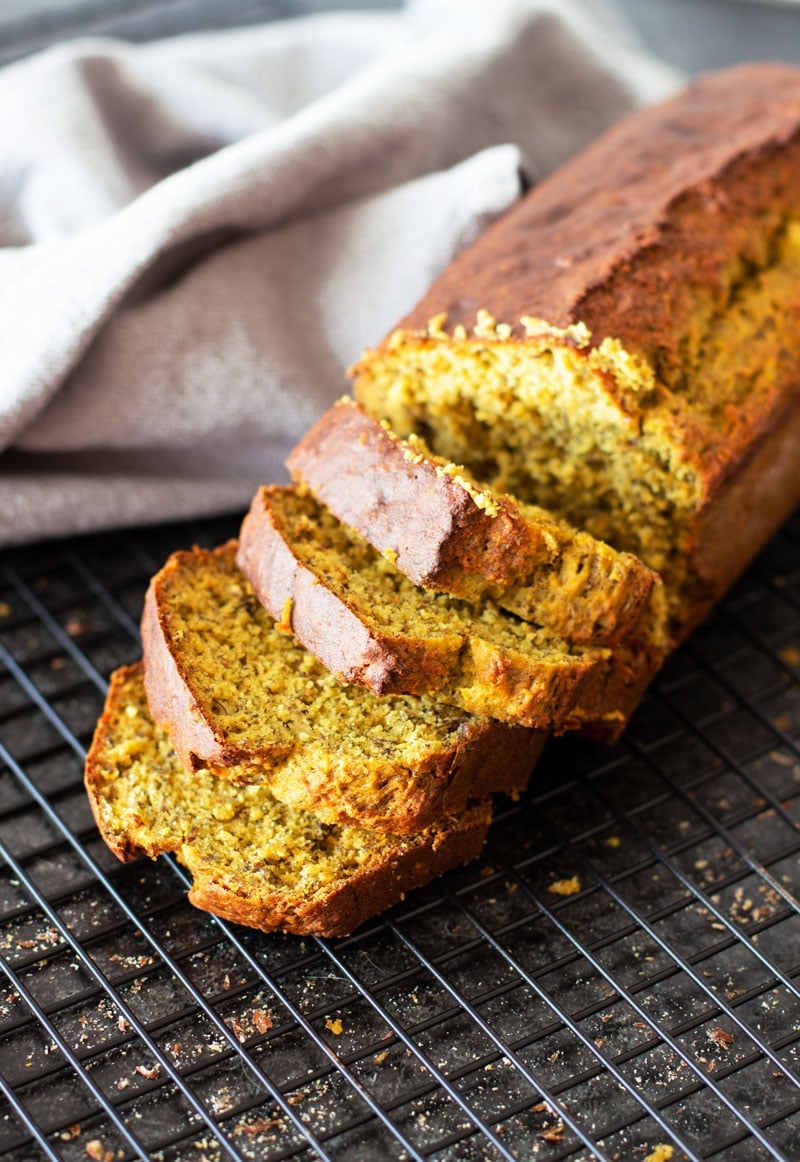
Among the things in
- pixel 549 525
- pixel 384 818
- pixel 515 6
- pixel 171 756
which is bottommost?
pixel 171 756

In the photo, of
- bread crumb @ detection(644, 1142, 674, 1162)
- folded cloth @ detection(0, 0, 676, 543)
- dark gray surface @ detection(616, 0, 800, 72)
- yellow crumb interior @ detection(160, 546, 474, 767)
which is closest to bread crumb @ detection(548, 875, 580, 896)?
yellow crumb interior @ detection(160, 546, 474, 767)

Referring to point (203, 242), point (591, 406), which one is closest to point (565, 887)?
point (591, 406)

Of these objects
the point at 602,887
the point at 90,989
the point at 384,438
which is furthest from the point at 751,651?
the point at 90,989

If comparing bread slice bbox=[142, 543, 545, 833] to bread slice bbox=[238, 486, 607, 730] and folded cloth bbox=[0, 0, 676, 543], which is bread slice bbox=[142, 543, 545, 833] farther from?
folded cloth bbox=[0, 0, 676, 543]

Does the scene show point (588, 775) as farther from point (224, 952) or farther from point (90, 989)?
point (90, 989)

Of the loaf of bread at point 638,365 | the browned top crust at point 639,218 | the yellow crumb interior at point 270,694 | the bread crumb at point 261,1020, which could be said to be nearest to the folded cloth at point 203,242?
the browned top crust at point 639,218

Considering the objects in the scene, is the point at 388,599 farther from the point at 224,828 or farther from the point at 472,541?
the point at 224,828
